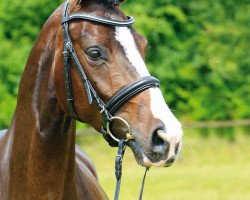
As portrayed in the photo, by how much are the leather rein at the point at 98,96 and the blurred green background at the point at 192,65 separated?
1069cm

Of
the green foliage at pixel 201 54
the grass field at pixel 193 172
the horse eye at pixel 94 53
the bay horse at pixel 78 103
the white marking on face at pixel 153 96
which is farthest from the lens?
the green foliage at pixel 201 54

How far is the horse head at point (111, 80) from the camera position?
3322 mm

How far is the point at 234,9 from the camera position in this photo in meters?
17.3

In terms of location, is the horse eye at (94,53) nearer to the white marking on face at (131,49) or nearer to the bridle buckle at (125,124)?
the white marking on face at (131,49)

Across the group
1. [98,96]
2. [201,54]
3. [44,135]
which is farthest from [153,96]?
[201,54]

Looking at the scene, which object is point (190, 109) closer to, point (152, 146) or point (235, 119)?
point (235, 119)

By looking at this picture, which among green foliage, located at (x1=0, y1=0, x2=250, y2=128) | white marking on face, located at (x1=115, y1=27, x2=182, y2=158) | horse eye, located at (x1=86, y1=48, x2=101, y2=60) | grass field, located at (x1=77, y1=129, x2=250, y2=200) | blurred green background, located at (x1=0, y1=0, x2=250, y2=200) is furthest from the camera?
green foliage, located at (x1=0, y1=0, x2=250, y2=128)

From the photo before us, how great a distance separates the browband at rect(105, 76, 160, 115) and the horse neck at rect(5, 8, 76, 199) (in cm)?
42

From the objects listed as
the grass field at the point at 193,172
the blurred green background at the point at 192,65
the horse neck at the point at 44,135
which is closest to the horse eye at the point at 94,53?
the horse neck at the point at 44,135

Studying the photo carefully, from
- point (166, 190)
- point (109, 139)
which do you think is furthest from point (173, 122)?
point (166, 190)

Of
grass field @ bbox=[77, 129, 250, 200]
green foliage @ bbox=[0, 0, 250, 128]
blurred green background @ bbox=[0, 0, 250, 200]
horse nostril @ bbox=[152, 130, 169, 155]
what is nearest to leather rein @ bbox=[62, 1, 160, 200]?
horse nostril @ bbox=[152, 130, 169, 155]

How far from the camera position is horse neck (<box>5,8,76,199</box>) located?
12.5ft

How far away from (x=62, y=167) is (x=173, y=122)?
2.67 feet

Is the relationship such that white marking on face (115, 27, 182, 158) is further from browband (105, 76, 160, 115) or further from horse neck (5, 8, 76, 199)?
horse neck (5, 8, 76, 199)
